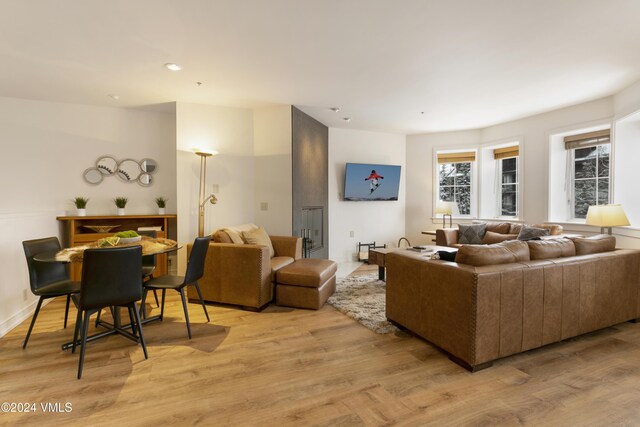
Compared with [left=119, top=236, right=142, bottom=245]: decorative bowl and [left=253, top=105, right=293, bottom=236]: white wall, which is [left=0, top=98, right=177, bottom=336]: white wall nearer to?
[left=253, top=105, right=293, bottom=236]: white wall

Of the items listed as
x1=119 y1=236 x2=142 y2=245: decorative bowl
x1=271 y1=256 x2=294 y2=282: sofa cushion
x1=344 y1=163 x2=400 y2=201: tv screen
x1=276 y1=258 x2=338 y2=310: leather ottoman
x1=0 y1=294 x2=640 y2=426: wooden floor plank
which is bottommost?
x1=0 y1=294 x2=640 y2=426: wooden floor plank

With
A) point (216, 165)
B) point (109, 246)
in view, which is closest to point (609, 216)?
point (216, 165)

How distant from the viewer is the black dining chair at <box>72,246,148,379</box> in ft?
6.95

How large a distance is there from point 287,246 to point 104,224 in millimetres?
2803

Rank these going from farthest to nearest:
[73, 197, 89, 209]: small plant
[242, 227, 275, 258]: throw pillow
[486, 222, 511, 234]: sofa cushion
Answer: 1. [486, 222, 511, 234]: sofa cushion
2. [73, 197, 89, 209]: small plant
3. [242, 227, 275, 258]: throw pillow

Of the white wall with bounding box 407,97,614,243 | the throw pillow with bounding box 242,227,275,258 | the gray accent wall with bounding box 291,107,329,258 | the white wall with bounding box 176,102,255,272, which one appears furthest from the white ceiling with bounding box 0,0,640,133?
the throw pillow with bounding box 242,227,275,258

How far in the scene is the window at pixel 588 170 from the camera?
4.64 metres

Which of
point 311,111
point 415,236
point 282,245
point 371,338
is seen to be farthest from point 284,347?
point 415,236

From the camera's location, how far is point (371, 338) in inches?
107

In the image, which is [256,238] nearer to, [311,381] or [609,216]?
[311,381]

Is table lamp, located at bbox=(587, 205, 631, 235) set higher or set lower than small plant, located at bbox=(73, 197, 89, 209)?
lower

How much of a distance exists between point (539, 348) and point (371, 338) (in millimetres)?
1327

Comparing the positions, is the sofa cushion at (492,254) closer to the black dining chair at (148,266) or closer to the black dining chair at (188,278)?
the black dining chair at (188,278)

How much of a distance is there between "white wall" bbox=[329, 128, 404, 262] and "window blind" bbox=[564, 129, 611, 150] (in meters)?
2.78
